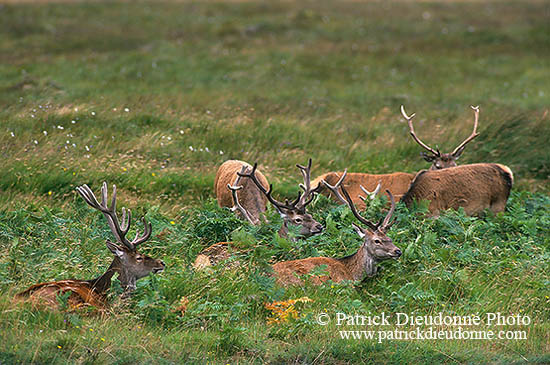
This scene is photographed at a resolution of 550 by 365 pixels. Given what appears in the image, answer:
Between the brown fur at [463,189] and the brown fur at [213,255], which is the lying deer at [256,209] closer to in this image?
the brown fur at [213,255]

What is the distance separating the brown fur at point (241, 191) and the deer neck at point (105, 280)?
2.80 metres

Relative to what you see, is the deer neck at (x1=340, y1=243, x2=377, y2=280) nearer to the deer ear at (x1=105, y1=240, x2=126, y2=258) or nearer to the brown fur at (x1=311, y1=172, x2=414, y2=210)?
the deer ear at (x1=105, y1=240, x2=126, y2=258)

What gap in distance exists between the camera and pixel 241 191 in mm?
10555

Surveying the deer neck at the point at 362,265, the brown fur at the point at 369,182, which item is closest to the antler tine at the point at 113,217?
the deer neck at the point at 362,265

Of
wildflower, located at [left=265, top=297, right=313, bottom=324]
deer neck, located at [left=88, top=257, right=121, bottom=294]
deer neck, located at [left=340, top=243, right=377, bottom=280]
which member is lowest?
deer neck, located at [left=340, top=243, right=377, bottom=280]

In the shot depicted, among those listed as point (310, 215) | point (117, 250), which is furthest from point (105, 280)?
point (310, 215)

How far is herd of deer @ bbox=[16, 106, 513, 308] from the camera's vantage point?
7.20 m

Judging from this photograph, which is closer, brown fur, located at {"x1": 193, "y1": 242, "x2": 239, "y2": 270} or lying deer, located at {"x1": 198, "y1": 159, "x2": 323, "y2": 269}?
brown fur, located at {"x1": 193, "y1": 242, "x2": 239, "y2": 270}

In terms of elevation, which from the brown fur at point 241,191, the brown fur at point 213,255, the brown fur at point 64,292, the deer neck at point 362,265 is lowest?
the brown fur at point 241,191

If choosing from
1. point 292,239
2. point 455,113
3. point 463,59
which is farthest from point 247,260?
point 463,59

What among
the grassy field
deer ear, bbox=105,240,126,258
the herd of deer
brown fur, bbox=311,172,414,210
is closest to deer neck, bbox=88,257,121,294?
the herd of deer

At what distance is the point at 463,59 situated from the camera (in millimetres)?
24031

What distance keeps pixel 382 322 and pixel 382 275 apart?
1223mm

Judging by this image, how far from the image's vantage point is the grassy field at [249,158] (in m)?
6.49
